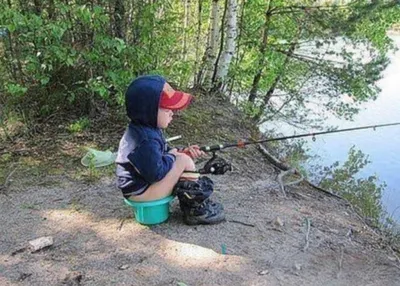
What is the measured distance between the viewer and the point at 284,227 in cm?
288

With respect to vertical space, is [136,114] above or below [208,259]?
above

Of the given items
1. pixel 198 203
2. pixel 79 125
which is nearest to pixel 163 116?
pixel 198 203

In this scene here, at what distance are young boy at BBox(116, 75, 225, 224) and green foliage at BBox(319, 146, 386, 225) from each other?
8.85 ft

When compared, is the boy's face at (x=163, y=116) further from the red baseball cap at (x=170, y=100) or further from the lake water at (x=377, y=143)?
the lake water at (x=377, y=143)

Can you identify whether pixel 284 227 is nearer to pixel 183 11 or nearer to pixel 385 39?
pixel 183 11

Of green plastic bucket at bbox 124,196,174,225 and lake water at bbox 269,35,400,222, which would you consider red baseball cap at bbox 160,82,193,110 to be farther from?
lake water at bbox 269,35,400,222

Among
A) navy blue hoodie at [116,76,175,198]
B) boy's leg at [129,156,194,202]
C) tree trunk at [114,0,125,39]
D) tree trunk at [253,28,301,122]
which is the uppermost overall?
tree trunk at [114,0,125,39]

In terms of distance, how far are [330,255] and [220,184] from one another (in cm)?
110

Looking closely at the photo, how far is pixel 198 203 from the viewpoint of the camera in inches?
108

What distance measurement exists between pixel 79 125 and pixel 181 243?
6.12 ft

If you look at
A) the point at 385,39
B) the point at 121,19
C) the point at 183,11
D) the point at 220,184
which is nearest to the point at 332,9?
the point at 385,39

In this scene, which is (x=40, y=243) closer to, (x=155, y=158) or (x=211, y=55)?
(x=155, y=158)

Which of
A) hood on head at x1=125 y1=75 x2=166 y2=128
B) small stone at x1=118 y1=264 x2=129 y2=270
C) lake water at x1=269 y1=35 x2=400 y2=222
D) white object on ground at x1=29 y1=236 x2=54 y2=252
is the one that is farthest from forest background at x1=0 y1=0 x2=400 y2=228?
small stone at x1=118 y1=264 x2=129 y2=270

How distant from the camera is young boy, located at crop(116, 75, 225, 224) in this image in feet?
8.25
